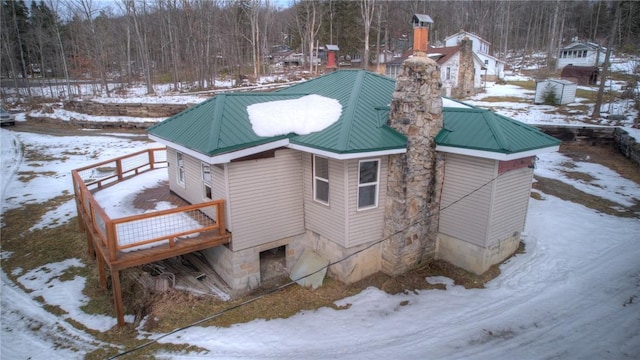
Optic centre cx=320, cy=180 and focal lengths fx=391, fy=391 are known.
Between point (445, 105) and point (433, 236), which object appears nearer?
point (433, 236)

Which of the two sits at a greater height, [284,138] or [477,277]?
[284,138]

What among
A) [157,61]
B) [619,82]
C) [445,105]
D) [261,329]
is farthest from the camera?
[157,61]

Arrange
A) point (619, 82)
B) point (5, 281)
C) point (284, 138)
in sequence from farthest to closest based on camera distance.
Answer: point (619, 82) → point (5, 281) → point (284, 138)

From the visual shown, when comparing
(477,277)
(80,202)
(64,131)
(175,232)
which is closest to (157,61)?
(64,131)

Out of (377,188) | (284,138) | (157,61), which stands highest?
(157,61)

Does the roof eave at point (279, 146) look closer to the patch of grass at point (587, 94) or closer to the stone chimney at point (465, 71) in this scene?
the stone chimney at point (465, 71)

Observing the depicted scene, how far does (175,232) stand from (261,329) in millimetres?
3424

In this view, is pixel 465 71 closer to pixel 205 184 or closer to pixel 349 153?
pixel 349 153

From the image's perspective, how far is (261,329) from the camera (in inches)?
338

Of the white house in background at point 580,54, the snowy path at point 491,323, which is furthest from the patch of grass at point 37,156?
the white house in background at point 580,54

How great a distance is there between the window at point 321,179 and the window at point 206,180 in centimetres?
287

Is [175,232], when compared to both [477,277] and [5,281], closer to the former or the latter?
[5,281]

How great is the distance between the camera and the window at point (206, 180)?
35.1 feet

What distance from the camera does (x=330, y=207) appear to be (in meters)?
10.1
